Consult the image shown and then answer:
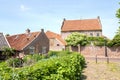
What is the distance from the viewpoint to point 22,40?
48375 millimetres

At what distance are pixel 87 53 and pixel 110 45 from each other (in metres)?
5.34

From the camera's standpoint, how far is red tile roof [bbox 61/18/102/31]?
2729 inches

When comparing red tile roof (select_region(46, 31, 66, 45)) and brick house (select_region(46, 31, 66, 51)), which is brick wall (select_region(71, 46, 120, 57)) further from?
red tile roof (select_region(46, 31, 66, 45))

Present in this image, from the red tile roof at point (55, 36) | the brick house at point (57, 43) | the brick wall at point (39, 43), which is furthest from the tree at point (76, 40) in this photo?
the red tile roof at point (55, 36)

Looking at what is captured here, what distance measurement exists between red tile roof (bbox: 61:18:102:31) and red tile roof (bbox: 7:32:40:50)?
2188 centimetres

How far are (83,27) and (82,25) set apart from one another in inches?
39.4

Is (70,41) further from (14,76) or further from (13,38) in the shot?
(14,76)

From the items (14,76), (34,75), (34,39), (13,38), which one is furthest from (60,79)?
(13,38)

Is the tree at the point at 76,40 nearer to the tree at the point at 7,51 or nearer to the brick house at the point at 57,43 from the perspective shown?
the brick house at the point at 57,43

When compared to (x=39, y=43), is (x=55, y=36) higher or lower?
higher

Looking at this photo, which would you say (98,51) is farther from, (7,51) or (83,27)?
(83,27)

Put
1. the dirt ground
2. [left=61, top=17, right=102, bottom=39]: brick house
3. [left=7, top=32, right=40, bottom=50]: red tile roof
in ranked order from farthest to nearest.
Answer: [left=61, top=17, right=102, bottom=39]: brick house
[left=7, top=32, right=40, bottom=50]: red tile roof
the dirt ground

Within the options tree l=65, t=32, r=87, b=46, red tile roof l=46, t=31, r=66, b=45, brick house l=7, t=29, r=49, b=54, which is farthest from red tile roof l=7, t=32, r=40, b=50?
red tile roof l=46, t=31, r=66, b=45

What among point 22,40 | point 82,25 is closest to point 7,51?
point 22,40
